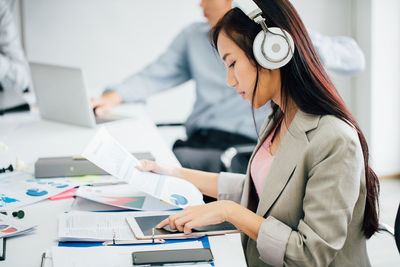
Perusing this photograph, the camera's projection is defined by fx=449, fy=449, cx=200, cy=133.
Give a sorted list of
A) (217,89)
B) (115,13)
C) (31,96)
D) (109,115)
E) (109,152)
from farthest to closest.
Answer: (115,13) < (31,96) < (217,89) < (109,115) < (109,152)

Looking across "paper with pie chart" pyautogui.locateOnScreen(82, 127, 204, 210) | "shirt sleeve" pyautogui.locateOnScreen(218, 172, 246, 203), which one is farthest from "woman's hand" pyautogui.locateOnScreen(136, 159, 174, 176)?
"shirt sleeve" pyautogui.locateOnScreen(218, 172, 246, 203)

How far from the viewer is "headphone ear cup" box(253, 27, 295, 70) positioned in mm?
864

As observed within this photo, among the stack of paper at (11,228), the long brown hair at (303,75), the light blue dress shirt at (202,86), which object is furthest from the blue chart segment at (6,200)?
the light blue dress shirt at (202,86)

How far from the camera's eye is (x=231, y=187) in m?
1.19

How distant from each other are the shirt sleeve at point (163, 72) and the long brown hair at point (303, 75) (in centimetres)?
153

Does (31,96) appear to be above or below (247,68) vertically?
below

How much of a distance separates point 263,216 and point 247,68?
32 cm

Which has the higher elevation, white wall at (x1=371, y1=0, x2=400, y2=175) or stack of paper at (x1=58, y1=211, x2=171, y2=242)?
stack of paper at (x1=58, y1=211, x2=171, y2=242)

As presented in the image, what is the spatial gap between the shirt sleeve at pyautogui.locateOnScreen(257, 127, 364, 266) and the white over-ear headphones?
0.62ft

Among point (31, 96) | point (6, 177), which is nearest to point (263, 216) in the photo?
point (6, 177)

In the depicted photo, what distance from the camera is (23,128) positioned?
190cm

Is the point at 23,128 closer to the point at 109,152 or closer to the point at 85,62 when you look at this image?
the point at 109,152

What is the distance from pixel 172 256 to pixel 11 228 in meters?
0.36

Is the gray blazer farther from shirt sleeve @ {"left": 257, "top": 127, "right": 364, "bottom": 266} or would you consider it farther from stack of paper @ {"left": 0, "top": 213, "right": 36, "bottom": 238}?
stack of paper @ {"left": 0, "top": 213, "right": 36, "bottom": 238}
